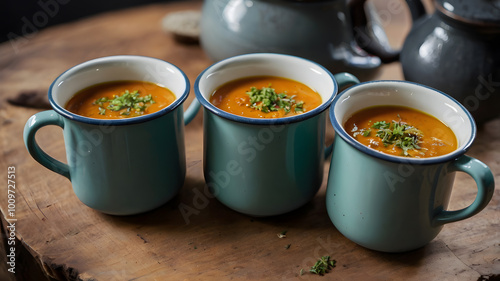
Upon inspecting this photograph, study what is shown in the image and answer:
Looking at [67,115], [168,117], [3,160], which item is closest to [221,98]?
[168,117]

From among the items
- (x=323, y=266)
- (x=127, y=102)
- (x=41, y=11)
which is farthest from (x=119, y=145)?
(x=41, y=11)

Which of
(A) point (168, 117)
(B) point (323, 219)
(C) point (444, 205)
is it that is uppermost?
(A) point (168, 117)

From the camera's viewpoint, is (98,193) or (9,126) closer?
(98,193)

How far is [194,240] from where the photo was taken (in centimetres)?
114

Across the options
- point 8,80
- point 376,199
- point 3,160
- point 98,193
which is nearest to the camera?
point 376,199

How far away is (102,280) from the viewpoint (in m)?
1.04

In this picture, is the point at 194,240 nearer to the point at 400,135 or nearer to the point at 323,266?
the point at 323,266

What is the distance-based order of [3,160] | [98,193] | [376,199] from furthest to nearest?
[3,160] < [98,193] < [376,199]

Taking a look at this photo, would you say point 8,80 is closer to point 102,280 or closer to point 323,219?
point 102,280

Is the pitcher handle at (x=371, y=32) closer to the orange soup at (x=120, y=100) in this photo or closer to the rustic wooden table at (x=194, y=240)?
the rustic wooden table at (x=194, y=240)

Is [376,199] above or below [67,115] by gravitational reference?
below

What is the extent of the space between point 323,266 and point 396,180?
0.76 ft

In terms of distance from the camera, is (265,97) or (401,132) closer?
(401,132)

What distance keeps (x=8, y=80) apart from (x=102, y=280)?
2.77 feet
